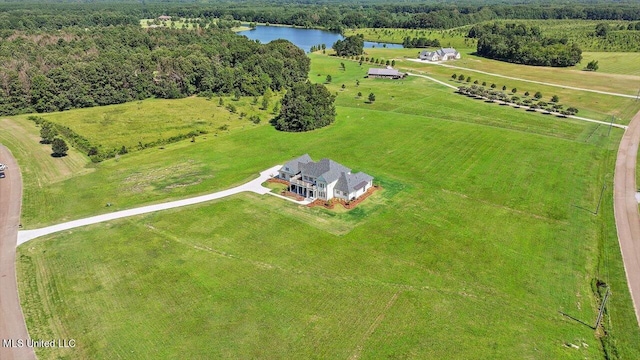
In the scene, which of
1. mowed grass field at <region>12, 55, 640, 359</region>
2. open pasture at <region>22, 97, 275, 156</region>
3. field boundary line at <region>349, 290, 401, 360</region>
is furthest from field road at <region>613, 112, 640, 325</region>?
open pasture at <region>22, 97, 275, 156</region>

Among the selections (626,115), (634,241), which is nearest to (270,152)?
(634,241)

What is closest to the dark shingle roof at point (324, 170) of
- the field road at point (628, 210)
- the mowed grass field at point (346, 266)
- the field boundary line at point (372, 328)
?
the mowed grass field at point (346, 266)

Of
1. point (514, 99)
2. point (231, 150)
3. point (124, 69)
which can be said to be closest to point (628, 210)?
point (514, 99)

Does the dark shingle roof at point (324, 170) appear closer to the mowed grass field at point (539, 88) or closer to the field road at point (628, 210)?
the field road at point (628, 210)

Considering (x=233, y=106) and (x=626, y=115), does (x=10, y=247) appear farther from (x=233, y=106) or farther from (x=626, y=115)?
(x=626, y=115)

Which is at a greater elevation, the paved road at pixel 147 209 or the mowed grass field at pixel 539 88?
the mowed grass field at pixel 539 88

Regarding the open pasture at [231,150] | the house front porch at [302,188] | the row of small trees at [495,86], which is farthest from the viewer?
the row of small trees at [495,86]
